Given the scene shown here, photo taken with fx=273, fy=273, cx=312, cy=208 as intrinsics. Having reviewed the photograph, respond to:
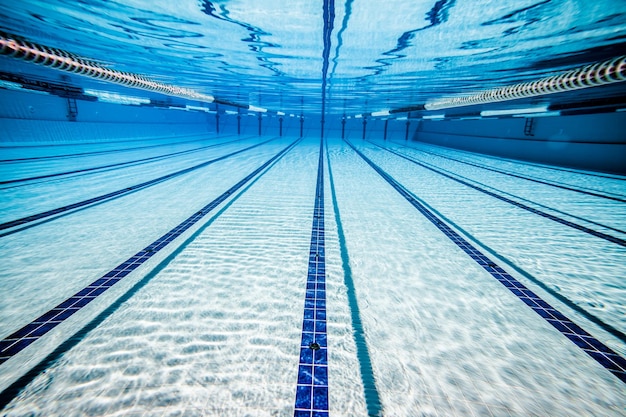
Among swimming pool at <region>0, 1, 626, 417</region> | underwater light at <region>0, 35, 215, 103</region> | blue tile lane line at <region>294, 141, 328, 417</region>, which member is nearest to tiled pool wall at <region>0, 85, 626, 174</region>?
swimming pool at <region>0, 1, 626, 417</region>

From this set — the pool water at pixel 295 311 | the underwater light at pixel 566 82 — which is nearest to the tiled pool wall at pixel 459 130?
the underwater light at pixel 566 82

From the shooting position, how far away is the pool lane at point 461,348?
1416 mm

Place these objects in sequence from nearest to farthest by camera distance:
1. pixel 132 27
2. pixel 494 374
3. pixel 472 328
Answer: pixel 494 374, pixel 472 328, pixel 132 27

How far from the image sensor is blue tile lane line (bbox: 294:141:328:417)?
1.37 metres

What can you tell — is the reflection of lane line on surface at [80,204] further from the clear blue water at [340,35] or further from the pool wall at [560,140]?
the pool wall at [560,140]

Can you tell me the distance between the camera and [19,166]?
6.68m

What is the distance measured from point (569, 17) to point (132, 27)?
5.45m

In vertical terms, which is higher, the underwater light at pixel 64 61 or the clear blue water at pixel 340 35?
the clear blue water at pixel 340 35

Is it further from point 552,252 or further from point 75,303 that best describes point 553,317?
point 75,303

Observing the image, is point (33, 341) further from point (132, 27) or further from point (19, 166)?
point (19, 166)

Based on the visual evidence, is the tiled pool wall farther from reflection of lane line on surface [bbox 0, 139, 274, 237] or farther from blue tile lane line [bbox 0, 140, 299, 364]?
blue tile lane line [bbox 0, 140, 299, 364]

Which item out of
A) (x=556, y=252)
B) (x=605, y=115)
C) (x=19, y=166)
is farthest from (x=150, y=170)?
(x=605, y=115)

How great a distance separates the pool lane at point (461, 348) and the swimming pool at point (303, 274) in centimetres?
1

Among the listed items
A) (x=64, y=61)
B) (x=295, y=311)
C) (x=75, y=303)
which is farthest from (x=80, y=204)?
(x=295, y=311)
